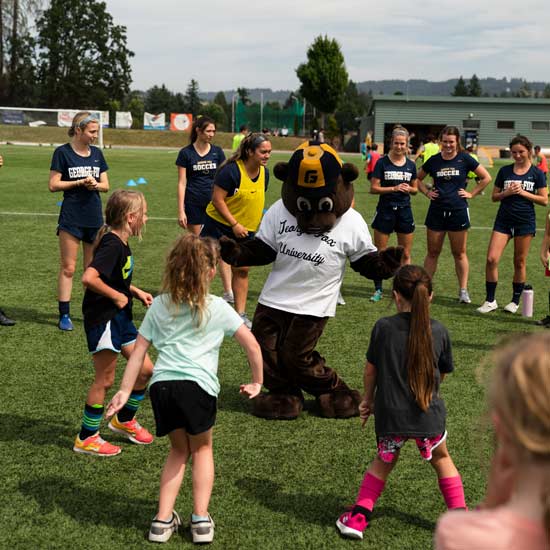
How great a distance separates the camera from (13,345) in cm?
686

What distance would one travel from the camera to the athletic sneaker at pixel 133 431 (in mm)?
4875

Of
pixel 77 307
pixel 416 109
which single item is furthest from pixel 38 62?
pixel 77 307

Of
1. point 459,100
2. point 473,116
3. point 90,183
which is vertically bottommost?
point 90,183

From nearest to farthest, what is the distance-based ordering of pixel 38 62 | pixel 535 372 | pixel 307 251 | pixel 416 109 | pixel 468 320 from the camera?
1. pixel 535 372
2. pixel 307 251
3. pixel 468 320
4. pixel 416 109
5. pixel 38 62

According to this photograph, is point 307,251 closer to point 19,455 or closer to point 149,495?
point 149,495

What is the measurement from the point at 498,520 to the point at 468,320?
6.86 meters

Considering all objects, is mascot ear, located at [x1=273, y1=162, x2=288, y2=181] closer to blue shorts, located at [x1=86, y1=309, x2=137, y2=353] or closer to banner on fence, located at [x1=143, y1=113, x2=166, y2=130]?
blue shorts, located at [x1=86, y1=309, x2=137, y2=353]

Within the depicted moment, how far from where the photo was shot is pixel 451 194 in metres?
8.71

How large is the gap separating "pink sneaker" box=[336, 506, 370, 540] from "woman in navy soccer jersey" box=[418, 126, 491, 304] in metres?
5.44

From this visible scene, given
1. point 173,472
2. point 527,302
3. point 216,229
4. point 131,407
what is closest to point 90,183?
point 216,229

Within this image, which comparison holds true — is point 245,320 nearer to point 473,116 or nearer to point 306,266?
point 306,266

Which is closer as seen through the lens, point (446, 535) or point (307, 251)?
point (446, 535)

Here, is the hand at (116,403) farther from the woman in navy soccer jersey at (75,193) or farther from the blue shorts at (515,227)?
Answer: the blue shorts at (515,227)

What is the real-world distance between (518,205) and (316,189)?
13.1ft
